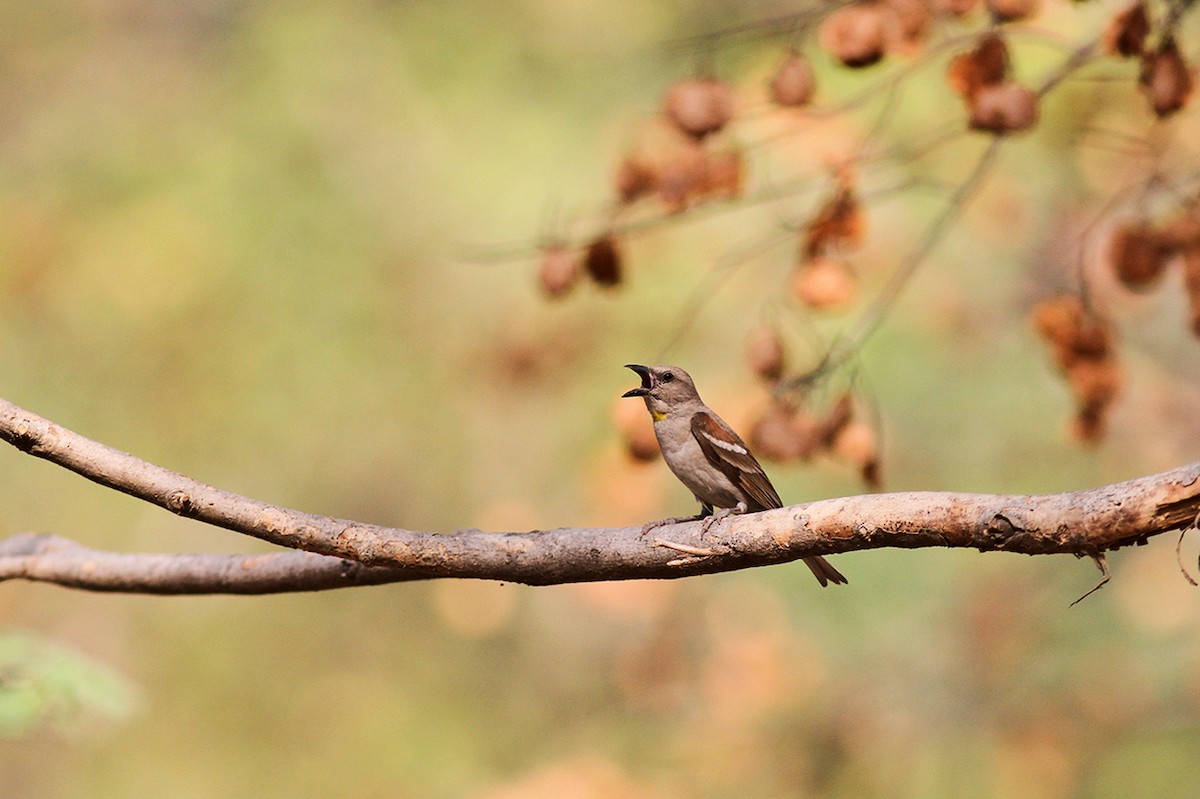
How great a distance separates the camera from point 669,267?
34.2 feet

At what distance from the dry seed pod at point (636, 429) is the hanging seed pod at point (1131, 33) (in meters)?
2.21

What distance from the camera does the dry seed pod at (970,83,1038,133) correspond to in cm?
432

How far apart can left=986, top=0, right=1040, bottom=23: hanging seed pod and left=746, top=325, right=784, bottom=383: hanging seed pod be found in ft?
4.69

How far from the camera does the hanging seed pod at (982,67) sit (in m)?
4.58

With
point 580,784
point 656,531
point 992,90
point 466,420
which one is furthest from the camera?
point 466,420

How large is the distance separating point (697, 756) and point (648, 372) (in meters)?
6.45

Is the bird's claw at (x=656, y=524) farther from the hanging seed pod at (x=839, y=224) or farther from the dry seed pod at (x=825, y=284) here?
the hanging seed pod at (x=839, y=224)

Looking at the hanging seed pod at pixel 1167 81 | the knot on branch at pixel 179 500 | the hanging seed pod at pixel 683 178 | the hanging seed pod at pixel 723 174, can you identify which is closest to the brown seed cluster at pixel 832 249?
the hanging seed pod at pixel 723 174

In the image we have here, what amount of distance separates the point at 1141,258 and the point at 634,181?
200 centimetres

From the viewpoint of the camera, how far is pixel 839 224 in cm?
509

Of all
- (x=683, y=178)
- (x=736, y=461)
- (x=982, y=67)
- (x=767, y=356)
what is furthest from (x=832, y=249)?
(x=736, y=461)

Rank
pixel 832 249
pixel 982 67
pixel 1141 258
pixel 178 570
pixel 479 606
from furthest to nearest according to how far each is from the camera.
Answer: pixel 479 606, pixel 832 249, pixel 1141 258, pixel 982 67, pixel 178 570

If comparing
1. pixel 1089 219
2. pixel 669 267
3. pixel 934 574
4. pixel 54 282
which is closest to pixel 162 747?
pixel 54 282

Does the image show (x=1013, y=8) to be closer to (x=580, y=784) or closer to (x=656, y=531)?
(x=656, y=531)
